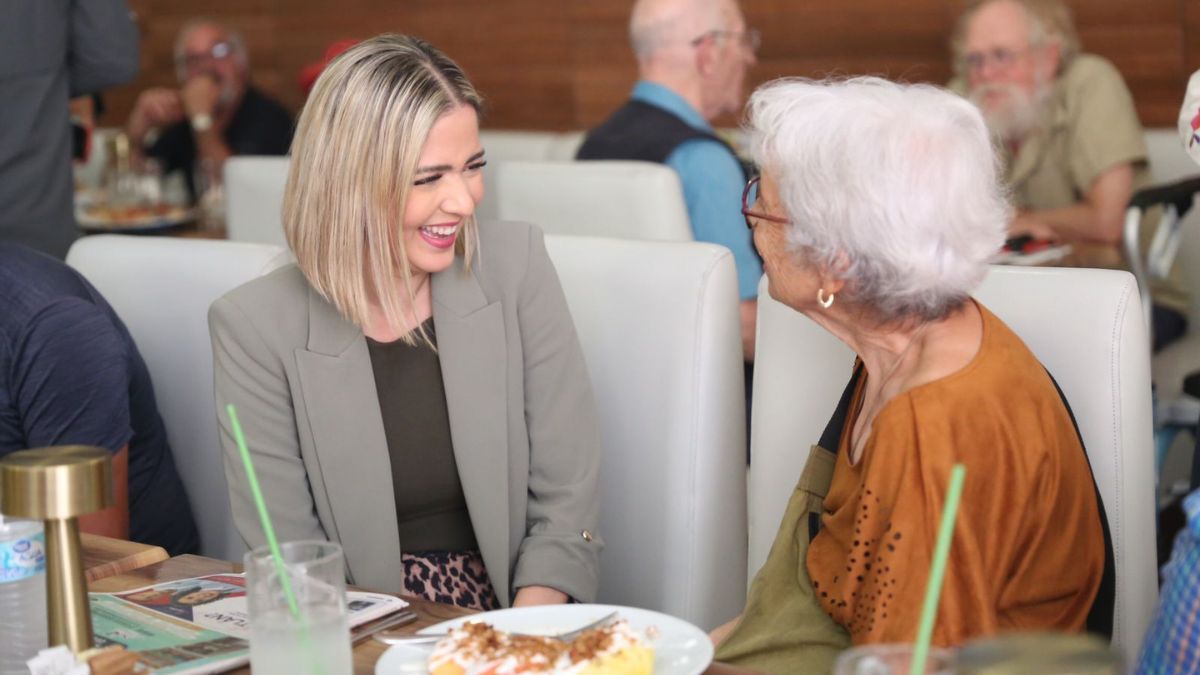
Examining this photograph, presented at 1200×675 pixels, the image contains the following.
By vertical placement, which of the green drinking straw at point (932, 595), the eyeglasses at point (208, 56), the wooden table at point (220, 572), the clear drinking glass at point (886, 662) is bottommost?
the wooden table at point (220, 572)

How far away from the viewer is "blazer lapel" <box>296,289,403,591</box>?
1.76 m

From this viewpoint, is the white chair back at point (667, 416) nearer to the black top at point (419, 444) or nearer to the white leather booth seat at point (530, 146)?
the black top at point (419, 444)

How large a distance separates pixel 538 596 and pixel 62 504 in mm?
837

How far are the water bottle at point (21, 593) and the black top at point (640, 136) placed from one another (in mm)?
2008

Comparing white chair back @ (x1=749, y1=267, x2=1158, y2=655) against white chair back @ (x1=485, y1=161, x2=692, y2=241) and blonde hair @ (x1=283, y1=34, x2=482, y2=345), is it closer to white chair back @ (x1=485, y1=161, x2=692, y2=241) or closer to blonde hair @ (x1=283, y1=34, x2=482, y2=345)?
blonde hair @ (x1=283, y1=34, x2=482, y2=345)

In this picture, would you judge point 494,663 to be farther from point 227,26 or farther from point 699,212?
point 227,26

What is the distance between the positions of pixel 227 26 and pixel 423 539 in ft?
14.3

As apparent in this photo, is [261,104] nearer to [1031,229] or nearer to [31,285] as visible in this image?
[1031,229]

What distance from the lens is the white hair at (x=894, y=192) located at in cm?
141

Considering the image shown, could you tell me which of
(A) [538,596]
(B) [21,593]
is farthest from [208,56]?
(B) [21,593]

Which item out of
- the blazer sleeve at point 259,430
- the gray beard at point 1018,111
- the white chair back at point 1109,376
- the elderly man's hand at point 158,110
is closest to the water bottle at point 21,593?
the blazer sleeve at point 259,430

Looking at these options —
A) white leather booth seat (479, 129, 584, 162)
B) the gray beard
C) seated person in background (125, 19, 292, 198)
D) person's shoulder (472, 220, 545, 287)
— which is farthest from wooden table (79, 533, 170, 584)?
seated person in background (125, 19, 292, 198)

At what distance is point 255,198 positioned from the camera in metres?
3.45

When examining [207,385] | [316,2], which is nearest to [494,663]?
[207,385]
